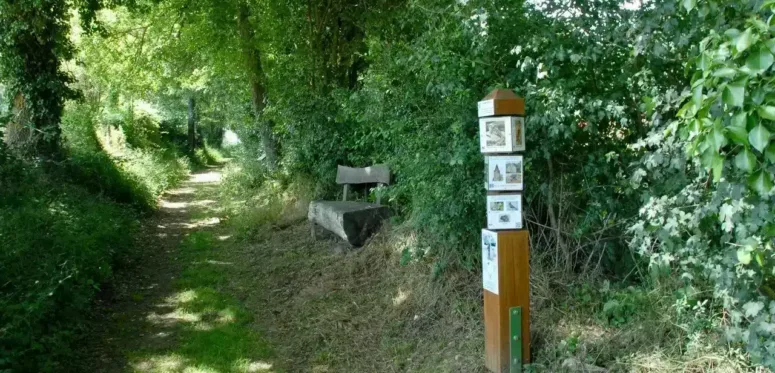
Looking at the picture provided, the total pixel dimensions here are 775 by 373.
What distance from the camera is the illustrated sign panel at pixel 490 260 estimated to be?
4180mm

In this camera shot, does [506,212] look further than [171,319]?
No

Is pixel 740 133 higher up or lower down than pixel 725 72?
lower down

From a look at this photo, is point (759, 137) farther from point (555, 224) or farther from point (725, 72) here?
point (555, 224)

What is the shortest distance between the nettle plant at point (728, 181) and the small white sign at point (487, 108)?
1.01m

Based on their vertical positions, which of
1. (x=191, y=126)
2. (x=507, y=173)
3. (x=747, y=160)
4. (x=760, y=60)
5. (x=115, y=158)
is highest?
(x=191, y=126)

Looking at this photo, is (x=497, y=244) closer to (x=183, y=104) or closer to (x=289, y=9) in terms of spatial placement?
(x=289, y=9)

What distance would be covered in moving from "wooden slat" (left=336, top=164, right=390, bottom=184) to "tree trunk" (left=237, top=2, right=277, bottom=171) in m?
4.37

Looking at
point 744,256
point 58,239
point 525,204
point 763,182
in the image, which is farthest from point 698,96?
point 58,239

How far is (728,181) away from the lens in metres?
2.99

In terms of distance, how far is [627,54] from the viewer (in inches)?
175

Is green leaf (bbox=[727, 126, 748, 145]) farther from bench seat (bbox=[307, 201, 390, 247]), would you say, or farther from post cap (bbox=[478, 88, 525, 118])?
bench seat (bbox=[307, 201, 390, 247])

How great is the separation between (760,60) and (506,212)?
228 centimetres

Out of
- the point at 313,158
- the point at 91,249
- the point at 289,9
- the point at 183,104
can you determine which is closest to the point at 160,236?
the point at 313,158

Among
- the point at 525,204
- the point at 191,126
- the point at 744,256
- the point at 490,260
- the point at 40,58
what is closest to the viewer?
the point at 744,256
